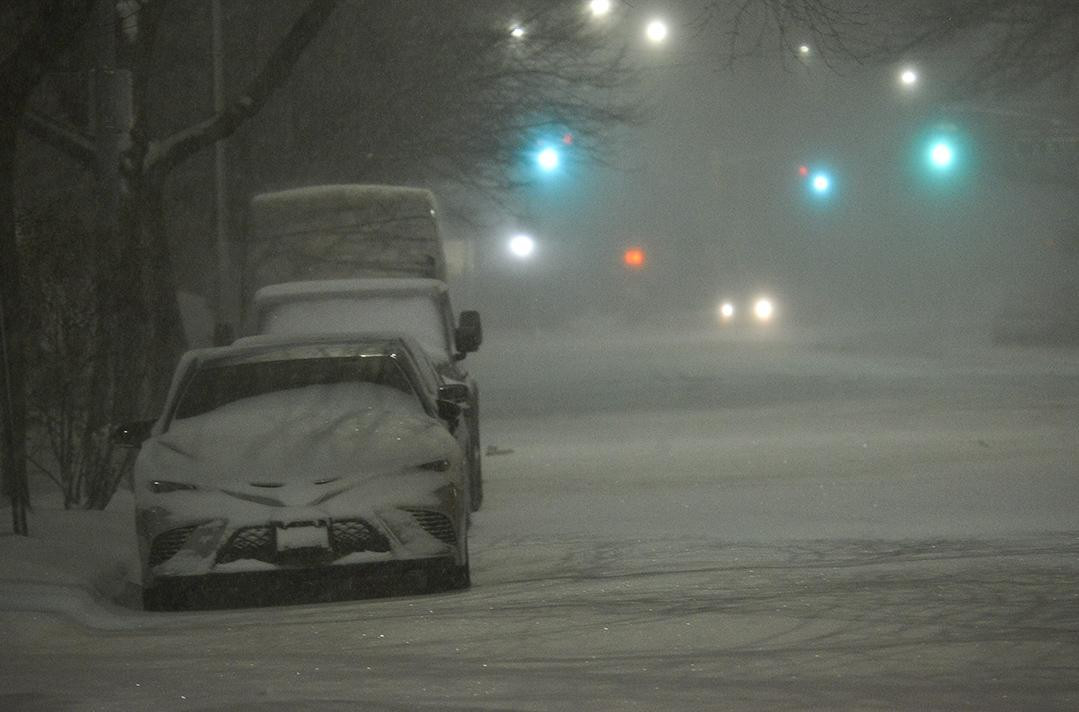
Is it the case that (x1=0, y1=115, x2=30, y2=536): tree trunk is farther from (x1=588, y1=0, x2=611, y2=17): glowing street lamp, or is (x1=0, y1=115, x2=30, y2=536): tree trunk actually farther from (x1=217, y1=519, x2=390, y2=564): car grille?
(x1=588, y1=0, x2=611, y2=17): glowing street lamp

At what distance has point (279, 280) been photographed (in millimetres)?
18578

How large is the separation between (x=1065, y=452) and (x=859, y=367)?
1669 cm

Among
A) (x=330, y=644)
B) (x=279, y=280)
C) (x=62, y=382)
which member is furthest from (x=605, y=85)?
(x=330, y=644)

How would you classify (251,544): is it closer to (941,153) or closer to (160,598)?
(160,598)

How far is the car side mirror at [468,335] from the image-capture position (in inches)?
571

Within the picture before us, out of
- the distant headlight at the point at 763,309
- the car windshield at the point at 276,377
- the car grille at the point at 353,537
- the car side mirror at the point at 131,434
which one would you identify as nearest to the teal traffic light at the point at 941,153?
the car windshield at the point at 276,377

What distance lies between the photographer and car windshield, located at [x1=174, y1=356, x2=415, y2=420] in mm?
10258

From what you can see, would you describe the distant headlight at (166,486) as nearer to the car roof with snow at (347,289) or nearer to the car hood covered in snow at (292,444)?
the car hood covered in snow at (292,444)

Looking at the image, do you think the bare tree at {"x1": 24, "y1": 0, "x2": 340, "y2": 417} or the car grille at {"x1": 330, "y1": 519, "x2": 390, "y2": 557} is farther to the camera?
the bare tree at {"x1": 24, "y1": 0, "x2": 340, "y2": 417}

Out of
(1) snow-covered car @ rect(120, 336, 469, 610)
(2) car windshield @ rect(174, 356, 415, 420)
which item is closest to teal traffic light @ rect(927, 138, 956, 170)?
(2) car windshield @ rect(174, 356, 415, 420)

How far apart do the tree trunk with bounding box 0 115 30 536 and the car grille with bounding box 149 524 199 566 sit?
2061mm

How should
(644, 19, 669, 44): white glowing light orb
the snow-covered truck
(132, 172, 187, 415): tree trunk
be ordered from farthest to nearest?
(644, 19, 669, 44): white glowing light orb → the snow-covered truck → (132, 172, 187, 415): tree trunk

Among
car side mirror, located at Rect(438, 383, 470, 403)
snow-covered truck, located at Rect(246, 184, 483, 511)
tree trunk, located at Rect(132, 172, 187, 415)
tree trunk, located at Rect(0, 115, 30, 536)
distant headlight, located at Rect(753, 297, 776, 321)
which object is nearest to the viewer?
car side mirror, located at Rect(438, 383, 470, 403)

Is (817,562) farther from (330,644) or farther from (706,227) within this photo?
(706,227)
